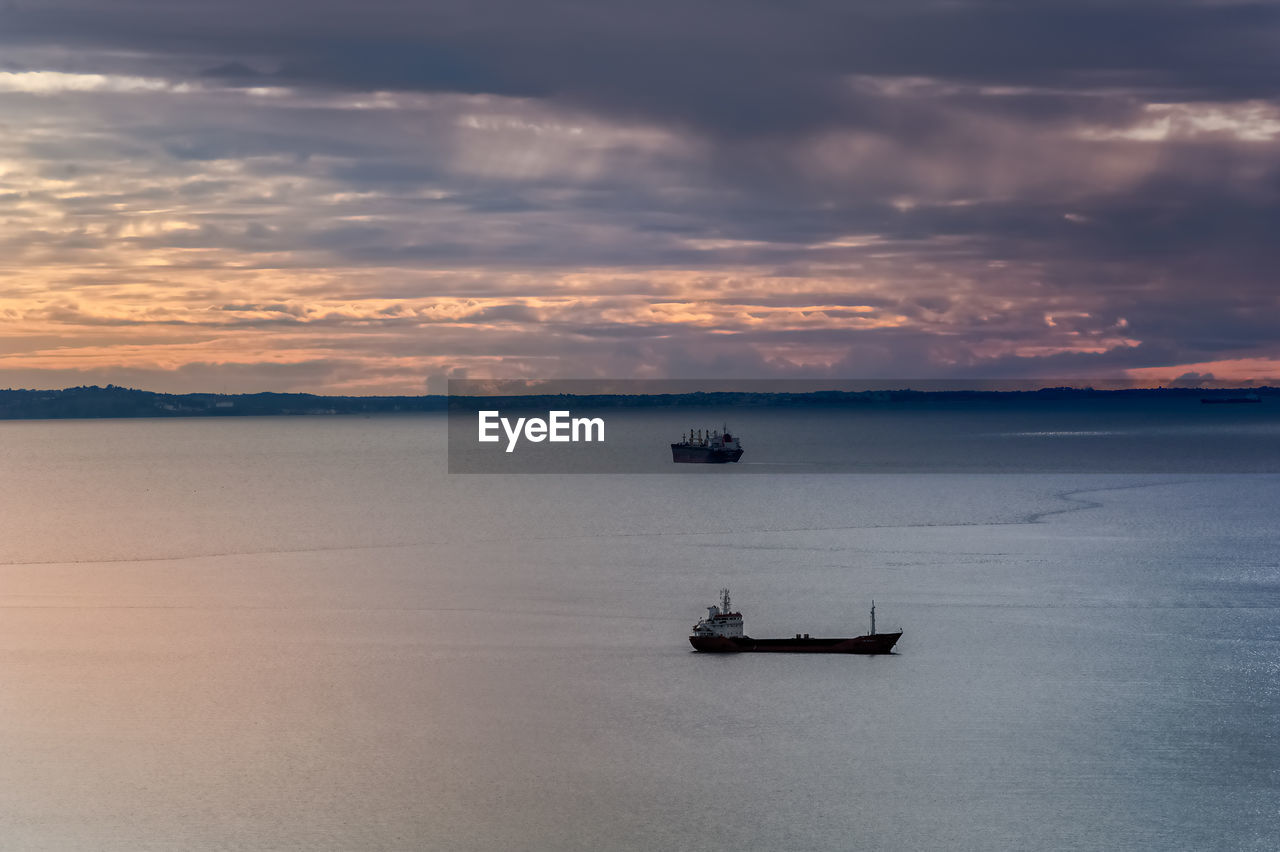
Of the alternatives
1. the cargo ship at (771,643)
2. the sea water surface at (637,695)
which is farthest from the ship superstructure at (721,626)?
the sea water surface at (637,695)

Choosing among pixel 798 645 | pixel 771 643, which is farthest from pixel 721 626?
pixel 798 645

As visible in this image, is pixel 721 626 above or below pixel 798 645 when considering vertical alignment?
above

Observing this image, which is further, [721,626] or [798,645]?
[721,626]

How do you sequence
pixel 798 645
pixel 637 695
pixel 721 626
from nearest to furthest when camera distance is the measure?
pixel 637 695
pixel 798 645
pixel 721 626

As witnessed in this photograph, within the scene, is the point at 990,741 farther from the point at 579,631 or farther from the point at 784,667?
the point at 579,631

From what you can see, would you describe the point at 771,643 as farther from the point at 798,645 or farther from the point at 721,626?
the point at 721,626

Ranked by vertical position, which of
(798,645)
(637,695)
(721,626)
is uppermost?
(721,626)
